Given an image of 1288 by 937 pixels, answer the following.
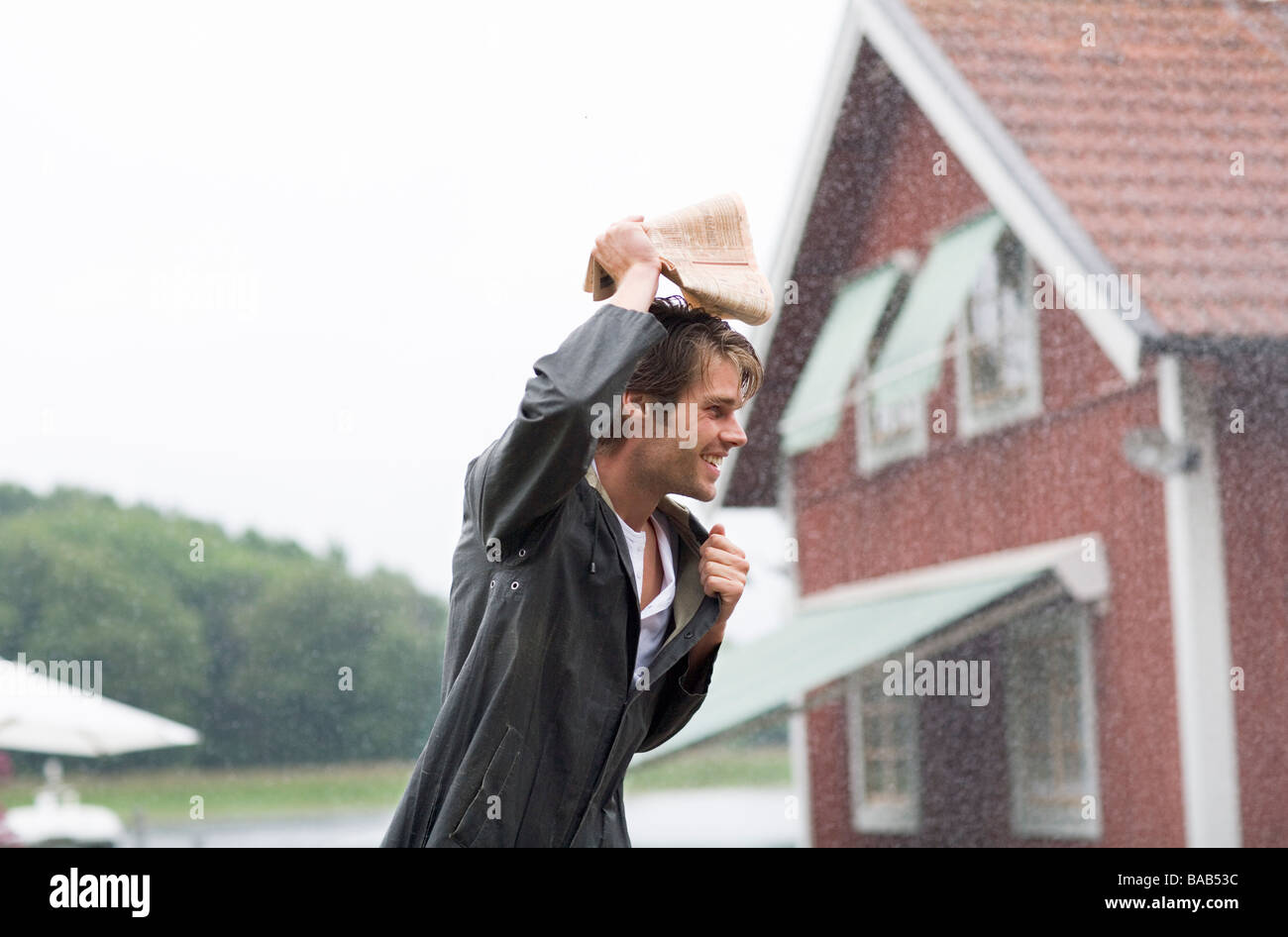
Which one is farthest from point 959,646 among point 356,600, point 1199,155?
point 356,600

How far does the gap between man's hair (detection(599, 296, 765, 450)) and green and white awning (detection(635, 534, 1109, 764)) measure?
4.50 meters

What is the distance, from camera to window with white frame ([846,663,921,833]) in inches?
274

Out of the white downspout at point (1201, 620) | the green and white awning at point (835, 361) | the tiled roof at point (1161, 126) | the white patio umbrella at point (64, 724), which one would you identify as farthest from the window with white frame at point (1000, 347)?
the white patio umbrella at point (64, 724)

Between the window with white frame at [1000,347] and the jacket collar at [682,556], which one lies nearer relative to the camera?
the jacket collar at [682,556]

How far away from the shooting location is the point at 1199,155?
20.1 ft

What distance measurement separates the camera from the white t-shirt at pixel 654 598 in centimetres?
144

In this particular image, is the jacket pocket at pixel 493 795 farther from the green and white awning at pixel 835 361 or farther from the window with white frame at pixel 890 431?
the green and white awning at pixel 835 361

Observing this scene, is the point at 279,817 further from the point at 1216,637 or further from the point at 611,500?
the point at 611,500

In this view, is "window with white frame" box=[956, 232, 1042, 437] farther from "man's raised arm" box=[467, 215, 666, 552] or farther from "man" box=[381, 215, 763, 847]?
"man's raised arm" box=[467, 215, 666, 552]

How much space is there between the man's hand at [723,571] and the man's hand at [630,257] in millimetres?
220

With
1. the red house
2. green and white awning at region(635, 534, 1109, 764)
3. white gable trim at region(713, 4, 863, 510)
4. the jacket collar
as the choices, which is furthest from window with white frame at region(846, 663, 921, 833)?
the jacket collar

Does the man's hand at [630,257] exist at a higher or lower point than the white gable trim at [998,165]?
lower

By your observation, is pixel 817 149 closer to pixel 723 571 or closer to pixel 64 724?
pixel 64 724

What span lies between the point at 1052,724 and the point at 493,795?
5029 millimetres
